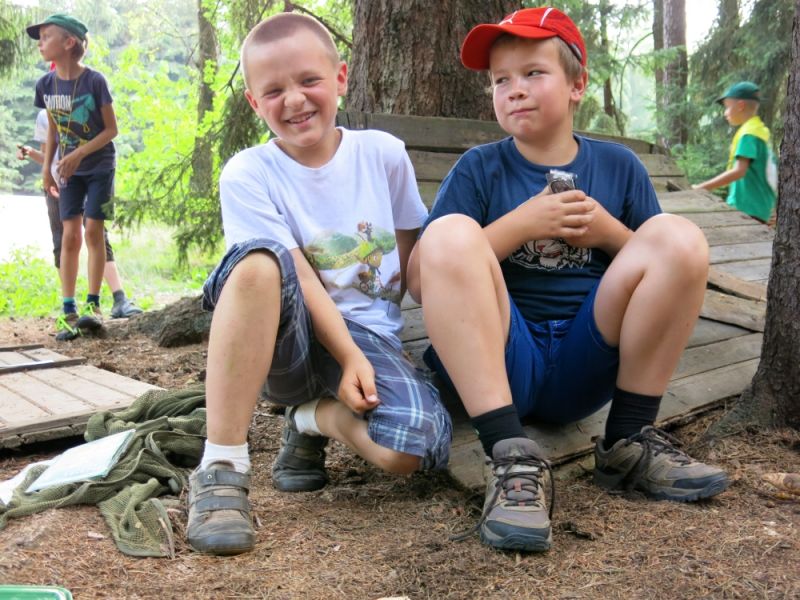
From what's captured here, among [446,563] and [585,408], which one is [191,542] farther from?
[585,408]

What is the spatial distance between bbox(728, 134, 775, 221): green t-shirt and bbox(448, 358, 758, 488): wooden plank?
3.18 metres

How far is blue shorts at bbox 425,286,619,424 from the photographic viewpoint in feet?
7.09

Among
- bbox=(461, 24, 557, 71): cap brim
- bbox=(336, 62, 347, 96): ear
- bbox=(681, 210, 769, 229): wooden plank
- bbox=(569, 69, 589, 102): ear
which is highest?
bbox=(461, 24, 557, 71): cap brim

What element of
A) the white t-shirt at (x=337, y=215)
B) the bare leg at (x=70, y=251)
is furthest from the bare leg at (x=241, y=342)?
the bare leg at (x=70, y=251)

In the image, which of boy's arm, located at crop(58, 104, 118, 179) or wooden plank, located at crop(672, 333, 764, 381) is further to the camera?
boy's arm, located at crop(58, 104, 118, 179)

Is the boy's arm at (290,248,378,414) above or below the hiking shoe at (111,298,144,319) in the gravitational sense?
above

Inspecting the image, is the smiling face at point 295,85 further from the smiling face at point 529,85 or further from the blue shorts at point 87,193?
the blue shorts at point 87,193

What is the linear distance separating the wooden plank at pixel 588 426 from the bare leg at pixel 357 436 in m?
0.25

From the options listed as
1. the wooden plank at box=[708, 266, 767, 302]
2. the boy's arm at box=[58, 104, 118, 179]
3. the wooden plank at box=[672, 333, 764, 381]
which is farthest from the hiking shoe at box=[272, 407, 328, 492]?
the boy's arm at box=[58, 104, 118, 179]

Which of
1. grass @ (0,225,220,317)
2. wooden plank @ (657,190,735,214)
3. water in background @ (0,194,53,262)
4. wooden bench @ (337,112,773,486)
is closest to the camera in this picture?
wooden bench @ (337,112,773,486)

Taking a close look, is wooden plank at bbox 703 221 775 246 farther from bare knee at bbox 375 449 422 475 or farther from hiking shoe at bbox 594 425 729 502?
bare knee at bbox 375 449 422 475

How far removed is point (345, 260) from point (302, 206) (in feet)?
0.70

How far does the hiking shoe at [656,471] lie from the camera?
206cm

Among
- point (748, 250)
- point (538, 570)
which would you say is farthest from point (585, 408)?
point (748, 250)
